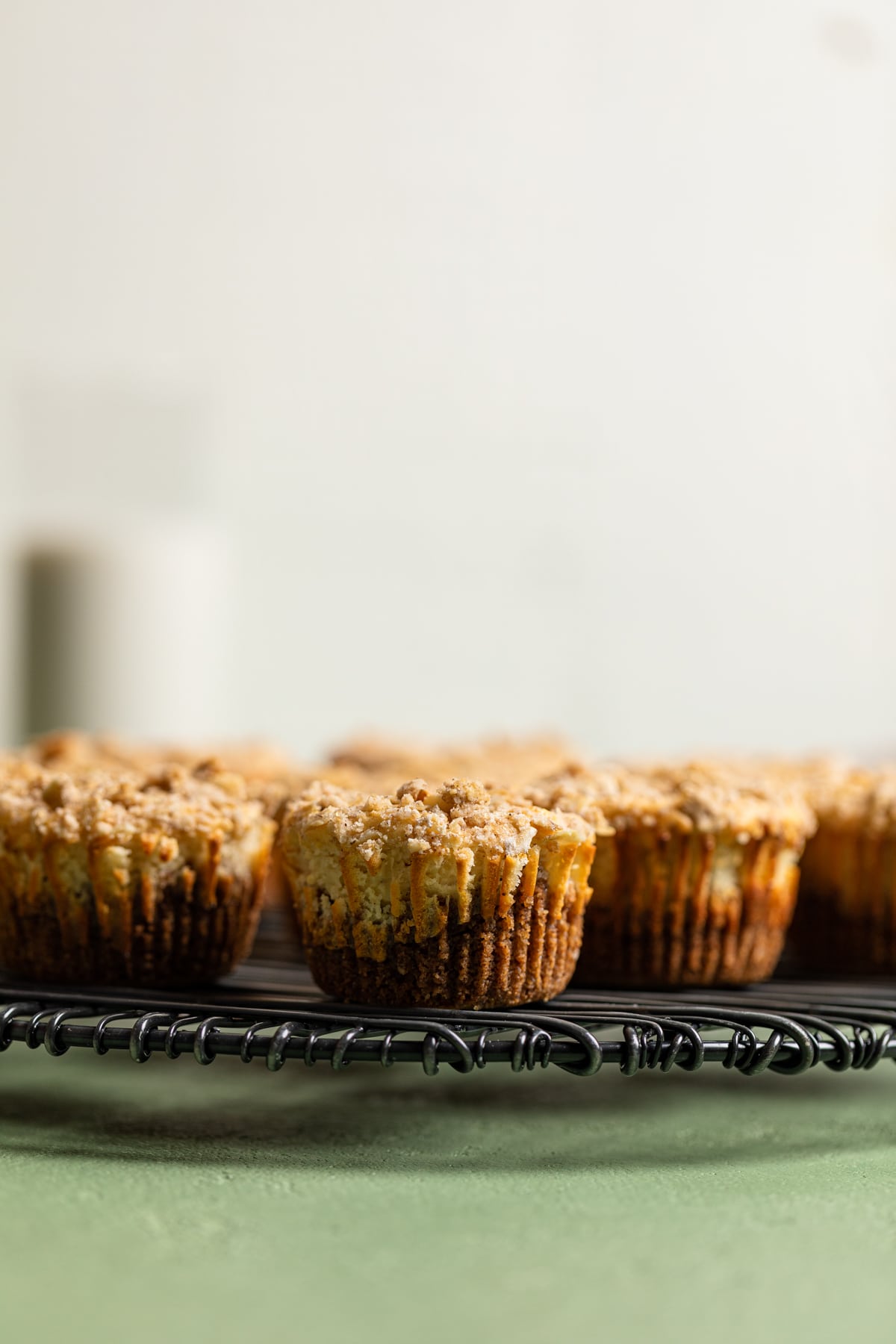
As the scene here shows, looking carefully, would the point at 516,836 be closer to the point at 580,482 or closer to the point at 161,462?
the point at 161,462

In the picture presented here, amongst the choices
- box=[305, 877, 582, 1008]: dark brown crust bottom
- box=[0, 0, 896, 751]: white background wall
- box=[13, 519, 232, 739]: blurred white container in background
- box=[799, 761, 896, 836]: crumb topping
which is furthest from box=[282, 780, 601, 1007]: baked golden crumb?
box=[0, 0, 896, 751]: white background wall

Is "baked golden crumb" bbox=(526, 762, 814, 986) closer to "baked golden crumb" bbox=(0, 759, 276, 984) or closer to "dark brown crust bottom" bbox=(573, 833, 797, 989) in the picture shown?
"dark brown crust bottom" bbox=(573, 833, 797, 989)

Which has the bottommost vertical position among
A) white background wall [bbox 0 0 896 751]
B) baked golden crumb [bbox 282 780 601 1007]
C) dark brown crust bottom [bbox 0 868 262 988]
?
dark brown crust bottom [bbox 0 868 262 988]

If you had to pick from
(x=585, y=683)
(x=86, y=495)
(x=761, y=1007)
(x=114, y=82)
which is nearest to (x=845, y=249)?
(x=585, y=683)

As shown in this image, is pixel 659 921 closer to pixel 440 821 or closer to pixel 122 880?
pixel 440 821

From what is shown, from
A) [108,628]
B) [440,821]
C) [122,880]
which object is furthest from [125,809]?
[108,628]
